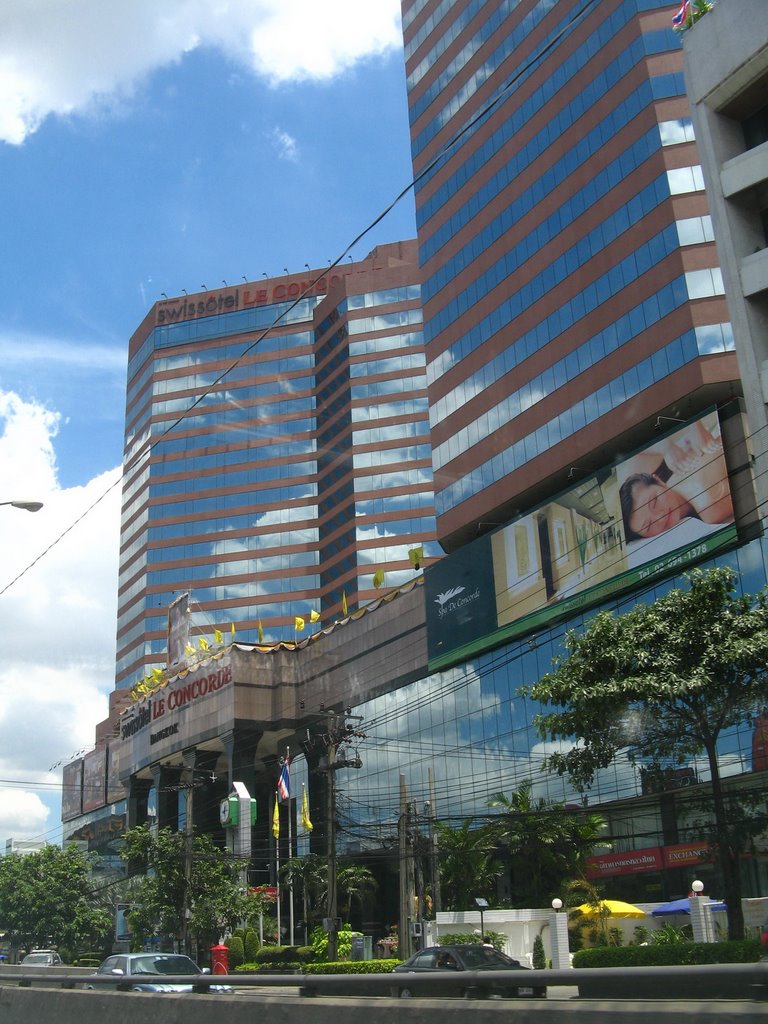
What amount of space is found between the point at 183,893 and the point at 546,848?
21232mm

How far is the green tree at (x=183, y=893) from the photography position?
55906 mm

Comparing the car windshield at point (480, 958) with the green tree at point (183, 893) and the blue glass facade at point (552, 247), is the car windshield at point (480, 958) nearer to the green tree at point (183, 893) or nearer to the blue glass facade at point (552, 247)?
the blue glass facade at point (552, 247)

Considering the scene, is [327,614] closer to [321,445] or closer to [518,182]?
[321,445]

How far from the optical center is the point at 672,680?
1124 inches

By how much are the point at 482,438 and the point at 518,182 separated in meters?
15.1

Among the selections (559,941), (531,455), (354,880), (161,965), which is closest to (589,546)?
(531,455)

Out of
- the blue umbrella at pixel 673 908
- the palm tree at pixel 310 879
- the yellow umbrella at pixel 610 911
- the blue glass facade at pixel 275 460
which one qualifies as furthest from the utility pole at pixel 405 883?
the blue glass facade at pixel 275 460

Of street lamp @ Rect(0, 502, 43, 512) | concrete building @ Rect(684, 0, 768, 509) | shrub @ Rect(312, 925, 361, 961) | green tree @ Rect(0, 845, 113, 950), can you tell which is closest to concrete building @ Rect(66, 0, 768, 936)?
shrub @ Rect(312, 925, 361, 961)

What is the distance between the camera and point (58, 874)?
82375mm

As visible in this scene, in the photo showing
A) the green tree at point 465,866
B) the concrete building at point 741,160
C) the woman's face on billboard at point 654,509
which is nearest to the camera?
the concrete building at point 741,160

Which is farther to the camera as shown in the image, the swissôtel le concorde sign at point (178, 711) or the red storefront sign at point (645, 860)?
the swissôtel le concorde sign at point (178, 711)

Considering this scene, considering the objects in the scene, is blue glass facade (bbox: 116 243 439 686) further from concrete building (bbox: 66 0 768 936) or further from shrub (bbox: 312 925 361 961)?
shrub (bbox: 312 925 361 961)

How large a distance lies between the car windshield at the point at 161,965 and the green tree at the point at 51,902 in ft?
209

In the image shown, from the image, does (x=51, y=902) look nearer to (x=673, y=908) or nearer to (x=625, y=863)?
(x=625, y=863)
